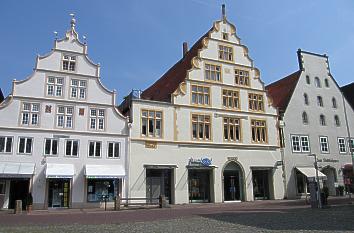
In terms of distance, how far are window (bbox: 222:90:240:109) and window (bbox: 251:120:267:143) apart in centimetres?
280

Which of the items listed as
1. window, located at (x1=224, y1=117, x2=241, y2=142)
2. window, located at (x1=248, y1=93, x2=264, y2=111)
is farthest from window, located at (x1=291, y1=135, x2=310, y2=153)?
window, located at (x1=224, y1=117, x2=241, y2=142)

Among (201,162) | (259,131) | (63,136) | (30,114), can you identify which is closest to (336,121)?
(259,131)

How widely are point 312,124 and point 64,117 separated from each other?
29.1 metres

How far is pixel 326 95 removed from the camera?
45656mm

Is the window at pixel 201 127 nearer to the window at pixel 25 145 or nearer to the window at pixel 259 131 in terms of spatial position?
the window at pixel 259 131

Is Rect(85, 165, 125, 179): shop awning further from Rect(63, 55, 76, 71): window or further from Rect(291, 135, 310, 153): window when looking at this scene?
Rect(291, 135, 310, 153): window

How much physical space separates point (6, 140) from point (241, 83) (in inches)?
Answer: 964

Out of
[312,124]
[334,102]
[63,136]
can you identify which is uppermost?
[334,102]

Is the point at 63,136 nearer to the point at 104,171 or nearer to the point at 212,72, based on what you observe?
the point at 104,171

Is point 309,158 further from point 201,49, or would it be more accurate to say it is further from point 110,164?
point 110,164

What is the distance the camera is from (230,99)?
3875 cm

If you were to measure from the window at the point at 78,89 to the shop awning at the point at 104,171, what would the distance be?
6.37 meters

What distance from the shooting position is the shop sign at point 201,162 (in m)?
34.7

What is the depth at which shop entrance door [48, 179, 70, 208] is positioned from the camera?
1152 inches
